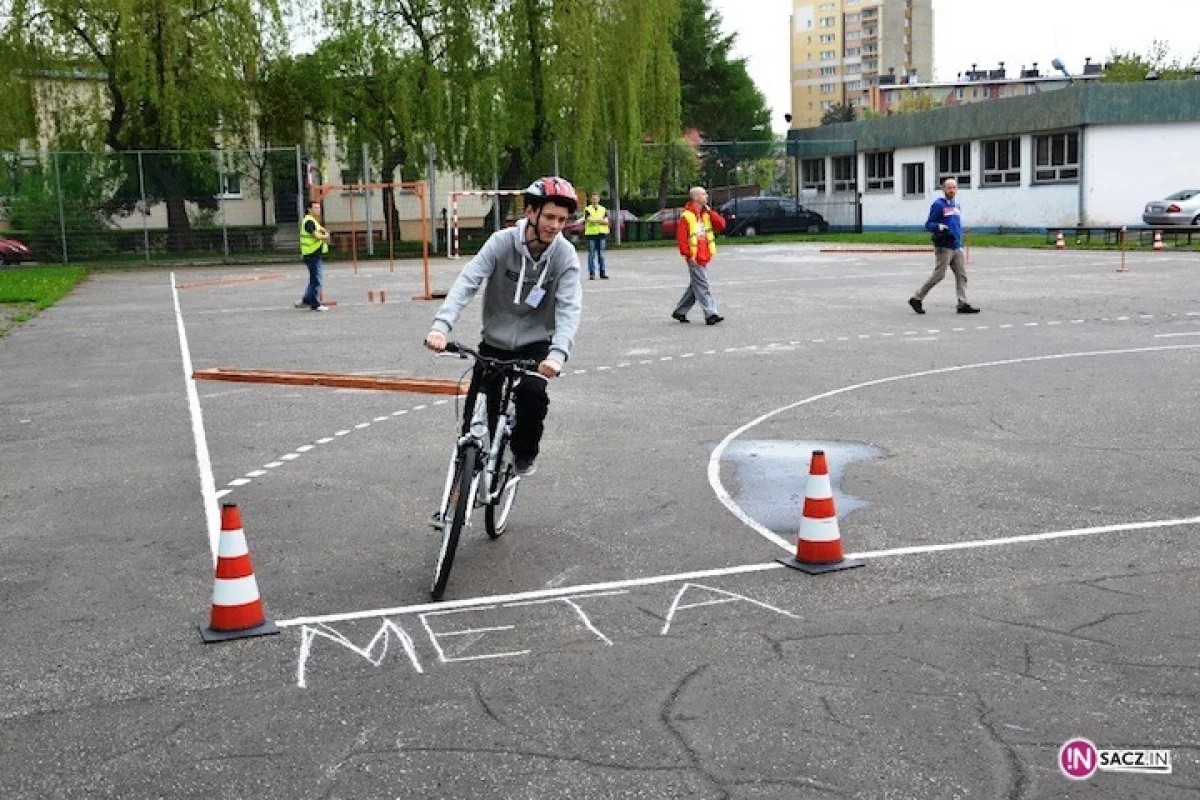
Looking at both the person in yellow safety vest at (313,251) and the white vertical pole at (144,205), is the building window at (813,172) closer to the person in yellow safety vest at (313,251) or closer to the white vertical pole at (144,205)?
the white vertical pole at (144,205)

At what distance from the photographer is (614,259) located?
39.9 metres

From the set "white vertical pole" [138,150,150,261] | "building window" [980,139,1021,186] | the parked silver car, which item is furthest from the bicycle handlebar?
"building window" [980,139,1021,186]

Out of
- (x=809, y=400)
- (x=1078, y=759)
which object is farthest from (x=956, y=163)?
(x=1078, y=759)

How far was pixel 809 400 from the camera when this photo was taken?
460 inches

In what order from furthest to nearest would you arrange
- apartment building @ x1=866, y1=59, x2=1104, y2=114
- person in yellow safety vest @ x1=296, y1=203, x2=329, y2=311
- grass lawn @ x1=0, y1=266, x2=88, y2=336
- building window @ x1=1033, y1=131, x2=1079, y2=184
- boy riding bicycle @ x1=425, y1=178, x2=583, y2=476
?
apartment building @ x1=866, y1=59, x2=1104, y2=114 → building window @ x1=1033, y1=131, x2=1079, y2=184 → grass lawn @ x1=0, y1=266, x2=88, y2=336 → person in yellow safety vest @ x1=296, y1=203, x2=329, y2=311 → boy riding bicycle @ x1=425, y1=178, x2=583, y2=476

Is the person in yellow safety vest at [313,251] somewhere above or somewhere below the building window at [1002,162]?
below

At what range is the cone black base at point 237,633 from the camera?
5551mm

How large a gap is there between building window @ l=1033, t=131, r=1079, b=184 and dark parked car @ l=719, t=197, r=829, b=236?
893 centimetres

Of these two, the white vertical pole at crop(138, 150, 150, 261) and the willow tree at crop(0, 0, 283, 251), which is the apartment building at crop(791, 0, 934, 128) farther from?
the white vertical pole at crop(138, 150, 150, 261)

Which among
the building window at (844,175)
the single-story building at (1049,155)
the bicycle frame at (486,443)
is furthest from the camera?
the building window at (844,175)

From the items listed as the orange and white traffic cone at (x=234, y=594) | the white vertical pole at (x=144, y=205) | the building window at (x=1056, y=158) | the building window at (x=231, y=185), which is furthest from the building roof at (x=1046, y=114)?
the orange and white traffic cone at (x=234, y=594)

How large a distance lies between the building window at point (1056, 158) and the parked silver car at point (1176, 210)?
5.11m

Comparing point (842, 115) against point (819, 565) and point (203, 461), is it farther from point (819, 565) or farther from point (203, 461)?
point (819, 565)

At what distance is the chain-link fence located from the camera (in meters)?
39.7
